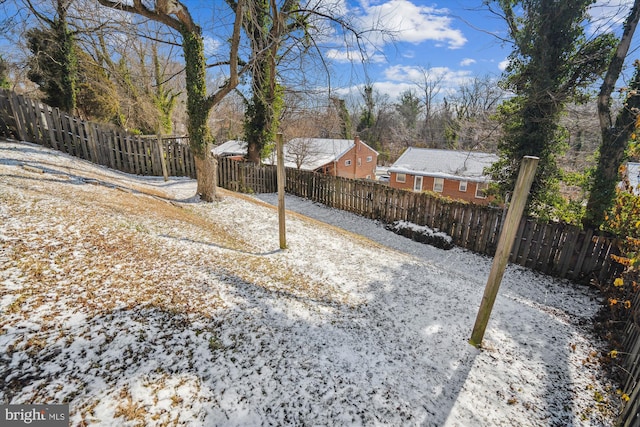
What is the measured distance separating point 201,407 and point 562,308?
7.14 m

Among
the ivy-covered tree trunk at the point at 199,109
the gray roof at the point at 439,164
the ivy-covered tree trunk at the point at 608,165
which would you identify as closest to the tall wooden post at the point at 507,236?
the ivy-covered tree trunk at the point at 608,165

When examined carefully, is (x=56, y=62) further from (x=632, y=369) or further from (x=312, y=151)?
(x=632, y=369)

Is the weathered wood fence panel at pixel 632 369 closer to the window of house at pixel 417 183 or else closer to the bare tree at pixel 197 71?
the bare tree at pixel 197 71

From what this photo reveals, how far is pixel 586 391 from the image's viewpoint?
3.32m

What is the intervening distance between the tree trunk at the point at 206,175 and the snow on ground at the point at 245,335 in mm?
2539

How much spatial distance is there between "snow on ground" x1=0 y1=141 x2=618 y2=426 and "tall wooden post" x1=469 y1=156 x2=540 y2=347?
40cm

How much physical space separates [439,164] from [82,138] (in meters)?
24.1

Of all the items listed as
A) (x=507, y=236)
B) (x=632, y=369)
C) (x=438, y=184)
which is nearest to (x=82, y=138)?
(x=507, y=236)

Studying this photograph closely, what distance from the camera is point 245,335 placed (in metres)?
3.21

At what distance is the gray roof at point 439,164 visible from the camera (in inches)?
873

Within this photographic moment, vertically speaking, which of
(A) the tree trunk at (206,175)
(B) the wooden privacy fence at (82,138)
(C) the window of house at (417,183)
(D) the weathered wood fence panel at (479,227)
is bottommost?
(C) the window of house at (417,183)

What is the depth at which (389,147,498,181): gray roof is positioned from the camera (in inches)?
873

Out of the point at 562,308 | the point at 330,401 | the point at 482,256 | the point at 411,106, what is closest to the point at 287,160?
the point at 482,256

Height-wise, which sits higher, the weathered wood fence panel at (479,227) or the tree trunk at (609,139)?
the tree trunk at (609,139)
